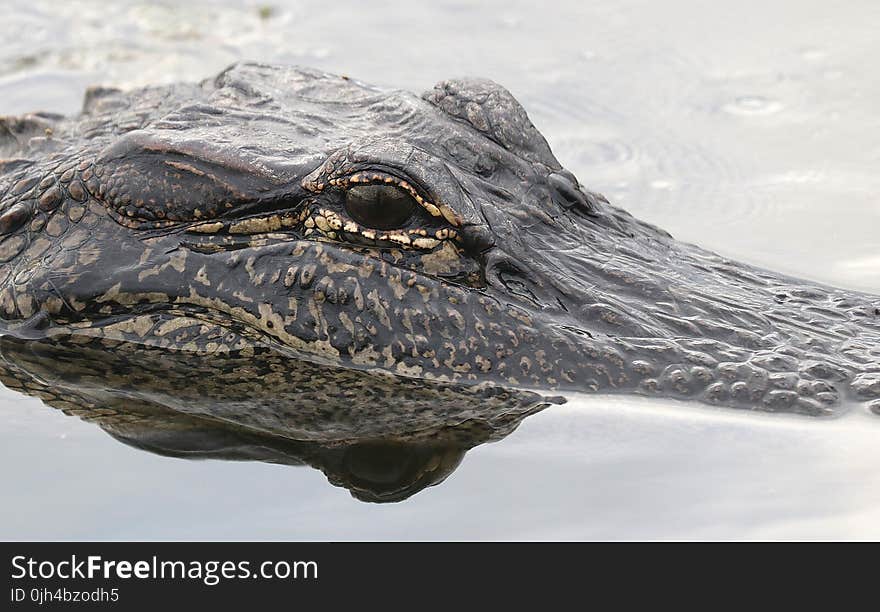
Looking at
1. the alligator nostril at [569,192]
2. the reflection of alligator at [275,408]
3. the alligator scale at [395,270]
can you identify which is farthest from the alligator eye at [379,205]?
the alligator nostril at [569,192]

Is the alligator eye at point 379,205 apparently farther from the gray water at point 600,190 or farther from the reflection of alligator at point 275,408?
the gray water at point 600,190

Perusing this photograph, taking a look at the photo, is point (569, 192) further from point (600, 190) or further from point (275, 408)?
point (600, 190)

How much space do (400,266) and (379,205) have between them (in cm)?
27

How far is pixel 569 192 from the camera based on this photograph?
20.4 ft

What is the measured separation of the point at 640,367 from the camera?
5.71 metres

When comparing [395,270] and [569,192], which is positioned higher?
[569,192]

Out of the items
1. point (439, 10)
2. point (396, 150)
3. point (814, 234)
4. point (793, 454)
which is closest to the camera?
point (793, 454)

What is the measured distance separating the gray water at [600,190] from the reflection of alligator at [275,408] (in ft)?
0.36

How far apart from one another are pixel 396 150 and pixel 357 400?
107 centimetres

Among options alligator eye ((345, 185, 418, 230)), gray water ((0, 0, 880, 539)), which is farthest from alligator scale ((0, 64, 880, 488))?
gray water ((0, 0, 880, 539))

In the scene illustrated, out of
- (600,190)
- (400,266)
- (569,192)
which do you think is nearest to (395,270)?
(400,266)

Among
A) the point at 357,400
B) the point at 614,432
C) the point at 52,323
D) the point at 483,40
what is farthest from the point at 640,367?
the point at 483,40

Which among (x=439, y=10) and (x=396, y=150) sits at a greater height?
(x=439, y=10)

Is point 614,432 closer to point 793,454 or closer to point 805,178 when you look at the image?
point 793,454
